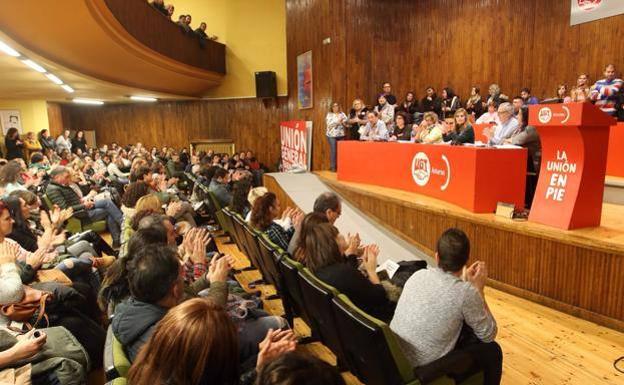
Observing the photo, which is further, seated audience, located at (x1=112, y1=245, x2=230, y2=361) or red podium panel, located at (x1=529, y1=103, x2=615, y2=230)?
red podium panel, located at (x1=529, y1=103, x2=615, y2=230)

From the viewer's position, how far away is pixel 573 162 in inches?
134

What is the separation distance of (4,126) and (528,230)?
547 inches

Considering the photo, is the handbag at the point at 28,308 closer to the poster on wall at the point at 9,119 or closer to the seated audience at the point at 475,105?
the seated audience at the point at 475,105

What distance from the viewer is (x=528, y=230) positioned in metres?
3.41

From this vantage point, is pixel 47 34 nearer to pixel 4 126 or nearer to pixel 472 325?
pixel 472 325

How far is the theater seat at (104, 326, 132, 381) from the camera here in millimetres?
1513

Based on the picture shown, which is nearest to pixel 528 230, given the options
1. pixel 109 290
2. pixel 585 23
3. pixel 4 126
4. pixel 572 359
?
pixel 572 359

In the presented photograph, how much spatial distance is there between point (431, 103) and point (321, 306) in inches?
292

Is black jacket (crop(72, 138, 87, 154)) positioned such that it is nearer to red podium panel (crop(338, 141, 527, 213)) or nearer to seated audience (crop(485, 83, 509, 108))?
red podium panel (crop(338, 141, 527, 213))

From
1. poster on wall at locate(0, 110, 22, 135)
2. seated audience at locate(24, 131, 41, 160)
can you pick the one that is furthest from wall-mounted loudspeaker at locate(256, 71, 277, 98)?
poster on wall at locate(0, 110, 22, 135)

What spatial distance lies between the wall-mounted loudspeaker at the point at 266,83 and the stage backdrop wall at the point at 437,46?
1740mm

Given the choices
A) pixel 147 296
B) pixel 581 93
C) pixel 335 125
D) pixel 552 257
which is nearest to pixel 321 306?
pixel 147 296

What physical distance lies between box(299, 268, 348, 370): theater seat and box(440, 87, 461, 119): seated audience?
704cm

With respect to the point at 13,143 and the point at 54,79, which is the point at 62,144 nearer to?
the point at 13,143
